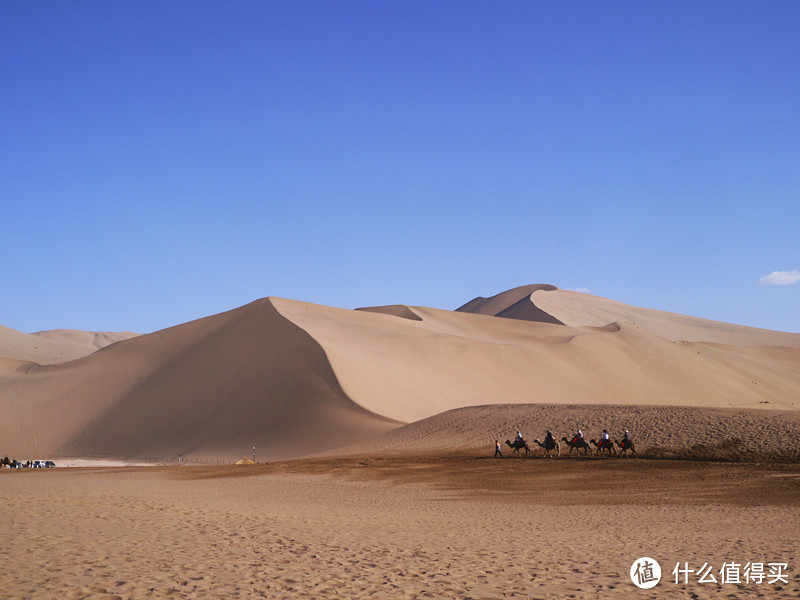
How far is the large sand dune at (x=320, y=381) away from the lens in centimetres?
5409

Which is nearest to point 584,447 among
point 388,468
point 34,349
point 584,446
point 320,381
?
point 584,446

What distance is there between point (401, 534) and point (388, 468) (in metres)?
17.1

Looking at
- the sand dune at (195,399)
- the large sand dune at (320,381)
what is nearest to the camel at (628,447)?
the large sand dune at (320,381)

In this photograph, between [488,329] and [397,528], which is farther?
[488,329]

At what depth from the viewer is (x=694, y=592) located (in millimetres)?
8922

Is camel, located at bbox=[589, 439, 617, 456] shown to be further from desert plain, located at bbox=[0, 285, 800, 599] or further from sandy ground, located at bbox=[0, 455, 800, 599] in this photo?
sandy ground, located at bbox=[0, 455, 800, 599]

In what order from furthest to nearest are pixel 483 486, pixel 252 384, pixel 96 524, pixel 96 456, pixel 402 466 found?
pixel 252 384, pixel 96 456, pixel 402 466, pixel 483 486, pixel 96 524

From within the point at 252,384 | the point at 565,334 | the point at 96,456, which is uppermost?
the point at 565,334

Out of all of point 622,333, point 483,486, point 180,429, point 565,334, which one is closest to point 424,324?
point 565,334

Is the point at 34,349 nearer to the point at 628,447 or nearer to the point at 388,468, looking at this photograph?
the point at 388,468

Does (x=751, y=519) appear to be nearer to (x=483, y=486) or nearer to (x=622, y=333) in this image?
(x=483, y=486)

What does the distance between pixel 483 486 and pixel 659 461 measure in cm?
909

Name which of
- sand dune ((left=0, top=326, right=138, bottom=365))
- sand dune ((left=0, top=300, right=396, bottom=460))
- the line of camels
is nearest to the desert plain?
sand dune ((left=0, top=300, right=396, bottom=460))

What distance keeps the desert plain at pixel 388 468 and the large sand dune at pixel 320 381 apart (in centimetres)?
29
